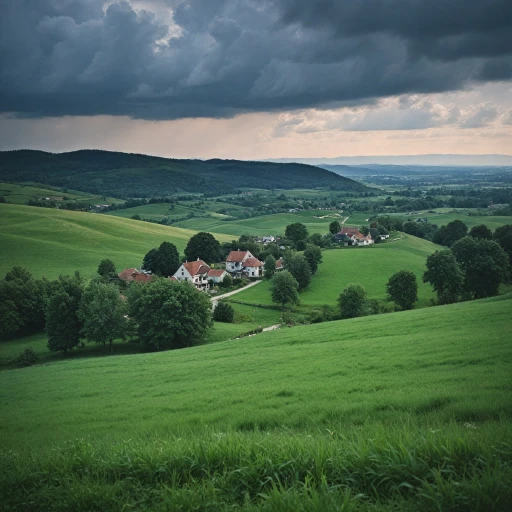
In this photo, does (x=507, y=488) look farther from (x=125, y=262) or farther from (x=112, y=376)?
(x=125, y=262)

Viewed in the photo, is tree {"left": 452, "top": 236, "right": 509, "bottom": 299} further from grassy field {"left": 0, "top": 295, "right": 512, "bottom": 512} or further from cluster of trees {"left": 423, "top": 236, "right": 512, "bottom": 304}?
grassy field {"left": 0, "top": 295, "right": 512, "bottom": 512}

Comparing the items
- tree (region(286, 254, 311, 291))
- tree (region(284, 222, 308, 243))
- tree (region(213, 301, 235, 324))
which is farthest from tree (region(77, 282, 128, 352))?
tree (region(284, 222, 308, 243))

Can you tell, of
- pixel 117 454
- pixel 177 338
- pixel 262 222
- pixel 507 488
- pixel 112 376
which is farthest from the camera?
pixel 262 222

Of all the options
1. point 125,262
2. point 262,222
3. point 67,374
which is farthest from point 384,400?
point 262,222

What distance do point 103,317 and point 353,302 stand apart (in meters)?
32.5

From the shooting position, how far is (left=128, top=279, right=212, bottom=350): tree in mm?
47094

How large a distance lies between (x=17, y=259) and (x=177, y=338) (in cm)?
6155

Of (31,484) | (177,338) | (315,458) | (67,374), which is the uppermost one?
(315,458)

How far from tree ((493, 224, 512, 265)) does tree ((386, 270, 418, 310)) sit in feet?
108

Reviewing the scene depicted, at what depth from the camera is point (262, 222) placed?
628 feet

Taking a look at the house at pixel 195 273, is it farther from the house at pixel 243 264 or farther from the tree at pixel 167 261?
the house at pixel 243 264

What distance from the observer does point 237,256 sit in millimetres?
100312

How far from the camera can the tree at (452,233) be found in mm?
120688

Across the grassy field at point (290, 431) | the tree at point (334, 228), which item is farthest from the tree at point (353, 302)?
the tree at point (334, 228)
